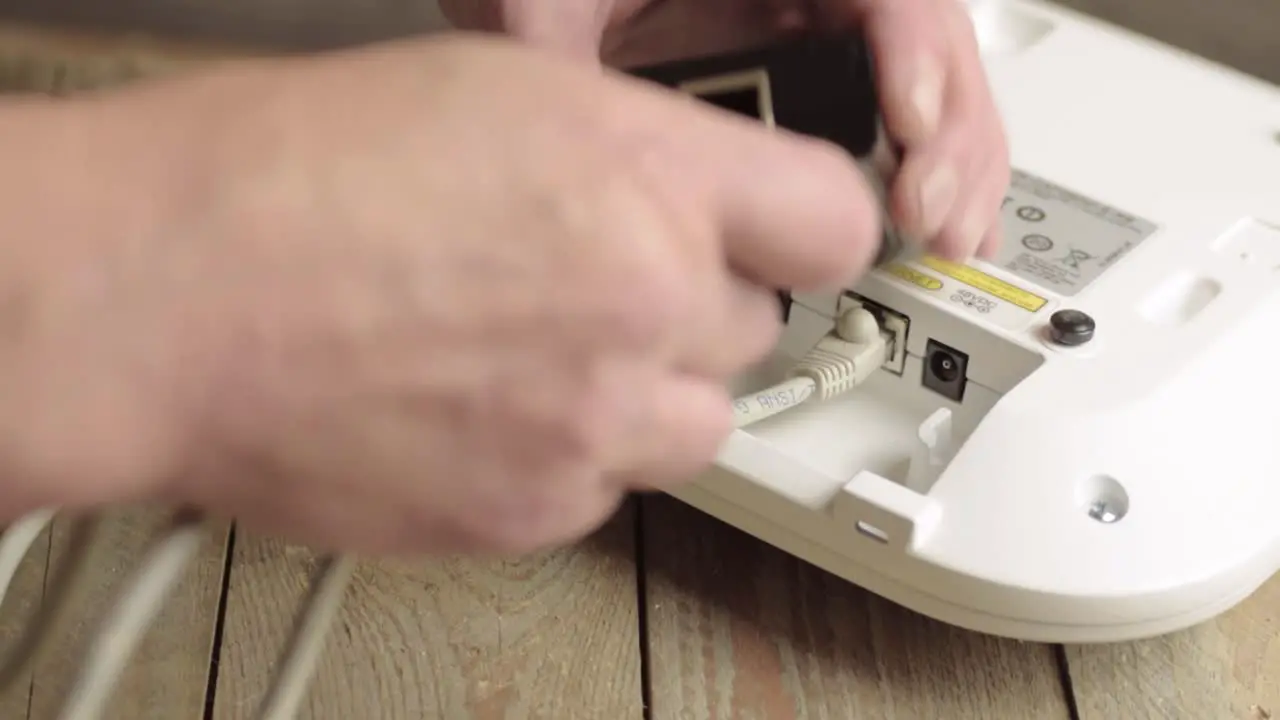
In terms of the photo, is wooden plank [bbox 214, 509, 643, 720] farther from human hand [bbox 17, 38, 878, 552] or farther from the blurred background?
the blurred background

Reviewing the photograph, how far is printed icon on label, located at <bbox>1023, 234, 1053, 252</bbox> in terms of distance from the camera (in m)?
0.57

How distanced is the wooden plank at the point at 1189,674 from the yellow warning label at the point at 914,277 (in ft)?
0.51

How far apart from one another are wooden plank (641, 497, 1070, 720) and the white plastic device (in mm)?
46

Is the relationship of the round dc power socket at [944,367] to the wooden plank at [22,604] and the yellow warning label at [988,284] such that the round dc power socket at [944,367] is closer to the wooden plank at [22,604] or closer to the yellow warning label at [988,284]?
the yellow warning label at [988,284]

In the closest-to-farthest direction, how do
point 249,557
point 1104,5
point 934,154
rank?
1. point 934,154
2. point 249,557
3. point 1104,5

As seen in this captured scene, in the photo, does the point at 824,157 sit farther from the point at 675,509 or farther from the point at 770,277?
the point at 675,509

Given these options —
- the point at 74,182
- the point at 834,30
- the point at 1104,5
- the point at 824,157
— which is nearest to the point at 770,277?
the point at 824,157

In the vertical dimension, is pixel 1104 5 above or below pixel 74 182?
below

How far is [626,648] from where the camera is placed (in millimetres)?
535

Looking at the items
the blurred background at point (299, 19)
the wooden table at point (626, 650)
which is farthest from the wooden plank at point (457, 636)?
the blurred background at point (299, 19)

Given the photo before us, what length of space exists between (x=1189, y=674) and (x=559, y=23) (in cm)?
35

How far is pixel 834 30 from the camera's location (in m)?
0.49

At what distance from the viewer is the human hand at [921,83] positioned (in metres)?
0.43

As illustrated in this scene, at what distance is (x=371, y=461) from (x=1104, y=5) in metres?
0.75
